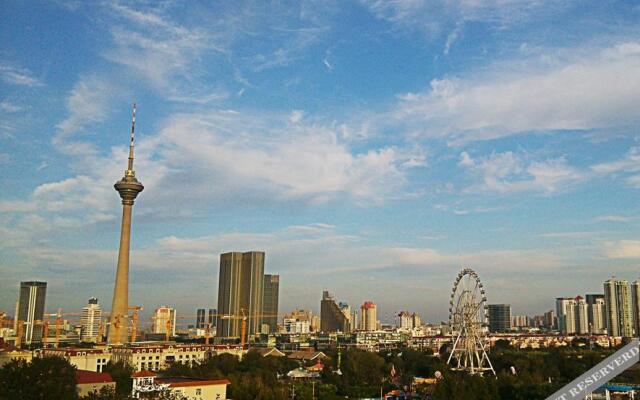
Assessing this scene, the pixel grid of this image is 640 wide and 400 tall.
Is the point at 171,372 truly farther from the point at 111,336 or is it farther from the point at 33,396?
the point at 111,336

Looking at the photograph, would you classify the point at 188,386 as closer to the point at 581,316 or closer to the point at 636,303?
the point at 636,303

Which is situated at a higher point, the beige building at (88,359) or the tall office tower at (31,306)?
the tall office tower at (31,306)

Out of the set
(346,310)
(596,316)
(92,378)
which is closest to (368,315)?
(346,310)

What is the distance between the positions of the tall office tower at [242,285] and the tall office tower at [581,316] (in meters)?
44.6

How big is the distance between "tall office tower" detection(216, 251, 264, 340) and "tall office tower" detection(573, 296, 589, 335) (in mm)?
44626

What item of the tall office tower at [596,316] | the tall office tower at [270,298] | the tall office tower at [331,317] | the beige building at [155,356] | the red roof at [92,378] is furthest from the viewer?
the tall office tower at [331,317]

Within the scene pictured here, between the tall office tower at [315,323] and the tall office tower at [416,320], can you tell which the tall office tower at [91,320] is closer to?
the tall office tower at [315,323]

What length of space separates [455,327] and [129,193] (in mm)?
26573

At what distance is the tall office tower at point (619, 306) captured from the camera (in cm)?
6059

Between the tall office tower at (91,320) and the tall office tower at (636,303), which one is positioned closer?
the tall office tower at (636,303)

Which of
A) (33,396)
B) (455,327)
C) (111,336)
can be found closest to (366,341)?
(111,336)

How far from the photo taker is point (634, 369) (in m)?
26.9

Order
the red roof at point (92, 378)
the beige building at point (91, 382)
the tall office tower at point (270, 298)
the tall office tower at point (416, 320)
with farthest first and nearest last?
the tall office tower at point (416, 320)
the tall office tower at point (270, 298)
the red roof at point (92, 378)
the beige building at point (91, 382)

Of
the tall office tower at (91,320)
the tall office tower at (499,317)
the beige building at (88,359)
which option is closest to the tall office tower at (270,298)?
the tall office tower at (91,320)
